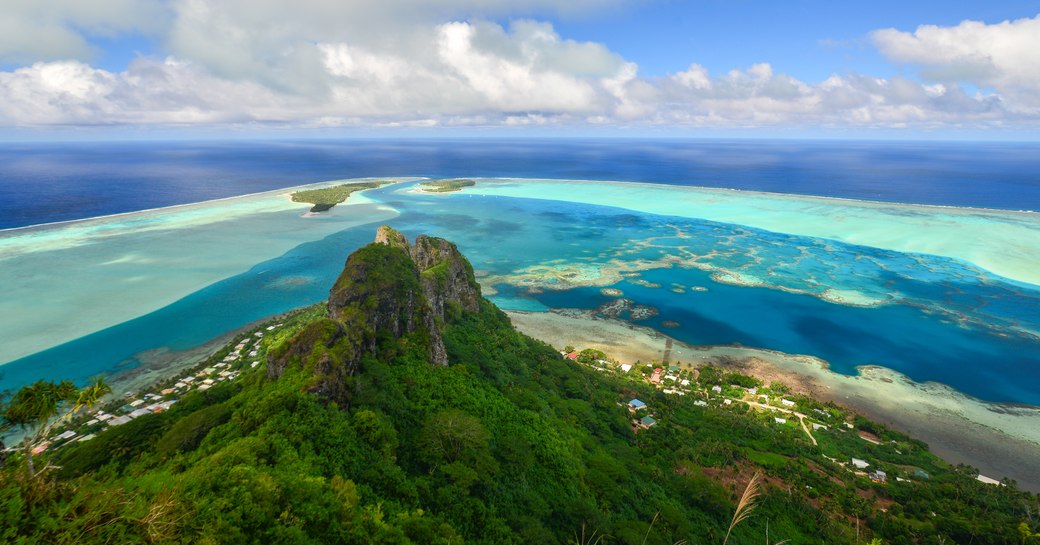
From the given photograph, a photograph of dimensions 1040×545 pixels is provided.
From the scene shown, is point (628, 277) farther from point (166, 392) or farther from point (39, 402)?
point (39, 402)

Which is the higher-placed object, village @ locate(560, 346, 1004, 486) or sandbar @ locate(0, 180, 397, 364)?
sandbar @ locate(0, 180, 397, 364)

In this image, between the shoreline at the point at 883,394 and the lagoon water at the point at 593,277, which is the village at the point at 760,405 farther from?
the lagoon water at the point at 593,277

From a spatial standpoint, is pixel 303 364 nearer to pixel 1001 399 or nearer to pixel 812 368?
pixel 812 368

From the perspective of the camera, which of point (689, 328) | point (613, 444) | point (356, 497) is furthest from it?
point (689, 328)

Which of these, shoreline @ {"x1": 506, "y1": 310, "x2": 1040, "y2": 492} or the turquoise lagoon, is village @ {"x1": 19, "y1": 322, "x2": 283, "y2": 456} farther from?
shoreline @ {"x1": 506, "y1": 310, "x2": 1040, "y2": 492}

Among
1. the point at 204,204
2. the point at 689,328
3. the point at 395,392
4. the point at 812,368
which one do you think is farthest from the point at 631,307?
the point at 204,204

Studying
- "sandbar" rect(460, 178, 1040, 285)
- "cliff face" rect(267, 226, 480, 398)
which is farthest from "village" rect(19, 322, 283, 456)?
"sandbar" rect(460, 178, 1040, 285)
